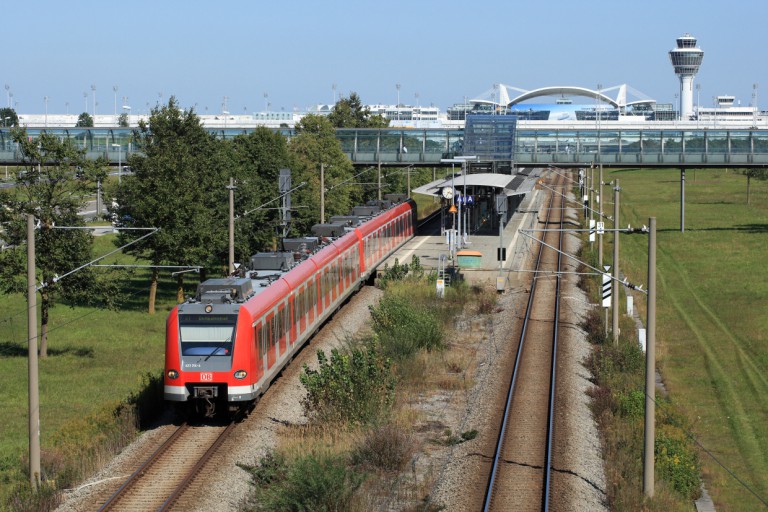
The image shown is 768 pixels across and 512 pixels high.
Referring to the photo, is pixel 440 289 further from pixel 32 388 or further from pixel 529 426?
pixel 32 388

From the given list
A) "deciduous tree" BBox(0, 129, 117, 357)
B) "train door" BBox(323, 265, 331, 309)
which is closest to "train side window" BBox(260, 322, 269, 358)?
"train door" BBox(323, 265, 331, 309)

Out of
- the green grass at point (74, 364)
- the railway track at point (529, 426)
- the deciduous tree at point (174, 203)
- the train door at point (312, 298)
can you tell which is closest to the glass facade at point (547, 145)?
the deciduous tree at point (174, 203)

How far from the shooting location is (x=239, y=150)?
59938 mm

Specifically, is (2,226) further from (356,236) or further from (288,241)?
(356,236)

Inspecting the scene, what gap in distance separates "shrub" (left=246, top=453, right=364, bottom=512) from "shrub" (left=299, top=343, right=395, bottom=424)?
17.3 feet

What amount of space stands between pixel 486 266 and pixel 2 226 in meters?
28.3

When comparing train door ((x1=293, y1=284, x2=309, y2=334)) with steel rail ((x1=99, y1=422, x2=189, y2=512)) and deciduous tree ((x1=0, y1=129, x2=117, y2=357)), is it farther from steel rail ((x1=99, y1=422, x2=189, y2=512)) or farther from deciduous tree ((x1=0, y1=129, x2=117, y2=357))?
deciduous tree ((x1=0, y1=129, x2=117, y2=357))

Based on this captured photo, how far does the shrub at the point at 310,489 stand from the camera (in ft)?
63.5

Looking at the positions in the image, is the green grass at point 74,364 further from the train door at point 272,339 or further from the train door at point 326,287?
the train door at point 326,287

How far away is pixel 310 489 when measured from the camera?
1938cm

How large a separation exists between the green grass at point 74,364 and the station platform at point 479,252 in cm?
1382

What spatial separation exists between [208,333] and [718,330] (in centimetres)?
2658

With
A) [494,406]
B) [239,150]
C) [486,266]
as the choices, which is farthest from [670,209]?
[494,406]

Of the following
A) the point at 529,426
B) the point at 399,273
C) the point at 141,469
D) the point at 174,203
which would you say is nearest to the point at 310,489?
the point at 141,469
